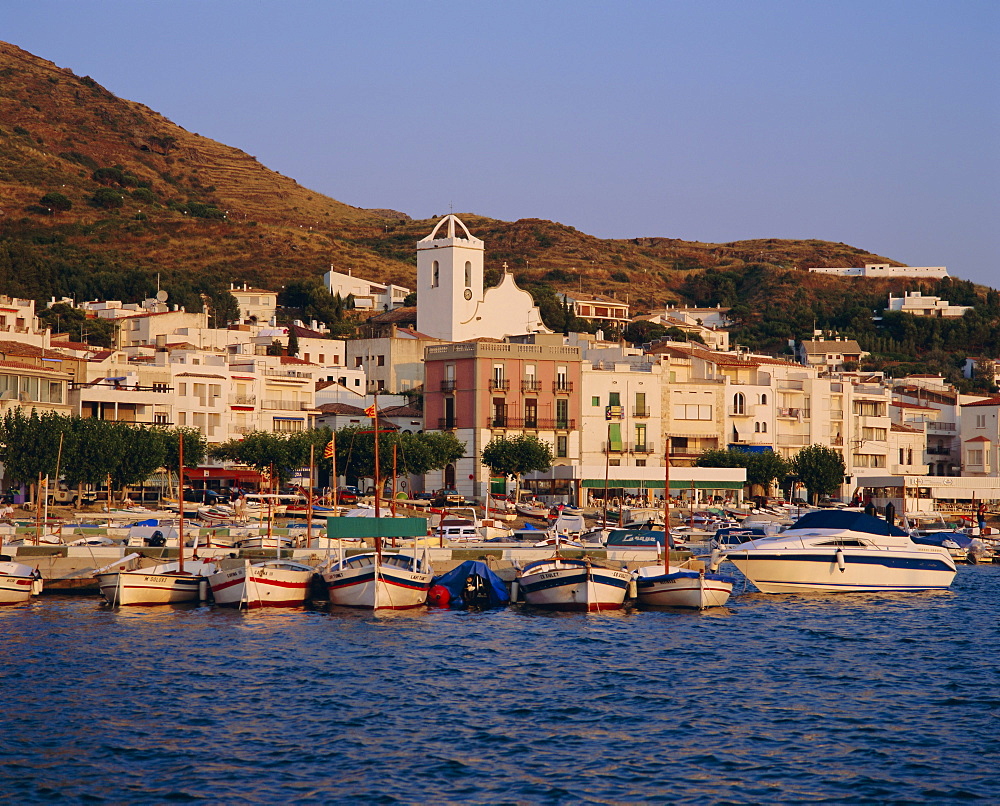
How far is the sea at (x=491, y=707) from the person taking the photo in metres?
23.7

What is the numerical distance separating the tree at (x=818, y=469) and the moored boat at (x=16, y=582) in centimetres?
5972

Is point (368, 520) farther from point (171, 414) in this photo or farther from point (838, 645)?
point (171, 414)

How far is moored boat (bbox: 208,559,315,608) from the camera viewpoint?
4453 centimetres

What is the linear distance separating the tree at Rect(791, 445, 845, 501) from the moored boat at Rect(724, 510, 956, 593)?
4070cm

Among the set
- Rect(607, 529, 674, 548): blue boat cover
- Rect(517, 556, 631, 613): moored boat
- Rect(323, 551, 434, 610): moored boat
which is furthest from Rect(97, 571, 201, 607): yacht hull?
Rect(607, 529, 674, 548): blue boat cover

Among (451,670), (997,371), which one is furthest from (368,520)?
(997,371)

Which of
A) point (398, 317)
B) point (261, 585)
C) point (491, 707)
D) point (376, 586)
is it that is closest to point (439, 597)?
point (376, 586)

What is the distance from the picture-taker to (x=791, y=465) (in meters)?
94.2

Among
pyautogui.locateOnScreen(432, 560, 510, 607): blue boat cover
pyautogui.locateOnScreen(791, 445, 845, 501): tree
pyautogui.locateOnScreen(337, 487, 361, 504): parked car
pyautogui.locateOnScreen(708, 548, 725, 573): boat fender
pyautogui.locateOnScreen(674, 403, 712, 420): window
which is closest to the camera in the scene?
pyautogui.locateOnScreen(432, 560, 510, 607): blue boat cover

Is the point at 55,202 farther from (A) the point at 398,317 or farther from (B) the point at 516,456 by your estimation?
(B) the point at 516,456

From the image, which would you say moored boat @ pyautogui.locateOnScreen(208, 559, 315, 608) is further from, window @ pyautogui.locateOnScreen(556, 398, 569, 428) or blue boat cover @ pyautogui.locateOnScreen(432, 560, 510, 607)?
window @ pyautogui.locateOnScreen(556, 398, 569, 428)

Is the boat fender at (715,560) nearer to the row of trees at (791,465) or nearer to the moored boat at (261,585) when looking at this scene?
the moored boat at (261,585)

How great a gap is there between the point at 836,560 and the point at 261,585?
70.1 ft

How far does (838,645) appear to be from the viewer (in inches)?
1577
